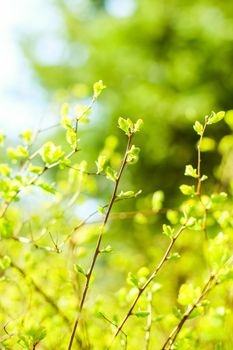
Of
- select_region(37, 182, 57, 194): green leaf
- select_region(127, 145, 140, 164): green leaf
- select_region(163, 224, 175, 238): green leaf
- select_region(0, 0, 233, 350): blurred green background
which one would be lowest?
select_region(163, 224, 175, 238): green leaf

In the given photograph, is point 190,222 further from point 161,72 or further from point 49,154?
point 161,72

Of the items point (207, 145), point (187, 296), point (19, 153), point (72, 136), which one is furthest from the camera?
point (207, 145)

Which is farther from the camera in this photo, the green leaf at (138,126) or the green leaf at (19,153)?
the green leaf at (19,153)

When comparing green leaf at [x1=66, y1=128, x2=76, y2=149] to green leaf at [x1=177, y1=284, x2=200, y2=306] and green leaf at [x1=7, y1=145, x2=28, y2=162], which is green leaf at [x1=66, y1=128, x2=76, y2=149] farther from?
green leaf at [x1=177, y1=284, x2=200, y2=306]

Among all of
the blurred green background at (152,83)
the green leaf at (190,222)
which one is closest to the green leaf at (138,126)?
the green leaf at (190,222)

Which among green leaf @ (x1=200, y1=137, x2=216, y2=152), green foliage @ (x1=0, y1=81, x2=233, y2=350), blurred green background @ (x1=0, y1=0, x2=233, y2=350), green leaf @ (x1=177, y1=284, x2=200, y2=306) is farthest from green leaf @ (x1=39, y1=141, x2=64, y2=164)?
blurred green background @ (x1=0, y1=0, x2=233, y2=350)

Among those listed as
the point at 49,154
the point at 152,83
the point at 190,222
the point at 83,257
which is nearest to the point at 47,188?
the point at 49,154

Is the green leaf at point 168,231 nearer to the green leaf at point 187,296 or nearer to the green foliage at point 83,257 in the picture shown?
the green foliage at point 83,257

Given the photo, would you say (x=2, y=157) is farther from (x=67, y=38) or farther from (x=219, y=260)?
(x=219, y=260)

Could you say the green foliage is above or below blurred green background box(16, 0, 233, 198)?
below

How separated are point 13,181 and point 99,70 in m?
4.51

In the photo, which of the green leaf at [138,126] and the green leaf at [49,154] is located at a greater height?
the green leaf at [138,126]

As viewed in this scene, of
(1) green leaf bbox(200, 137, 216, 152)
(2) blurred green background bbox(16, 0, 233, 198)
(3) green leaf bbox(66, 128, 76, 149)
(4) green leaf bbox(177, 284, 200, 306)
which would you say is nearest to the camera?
(4) green leaf bbox(177, 284, 200, 306)

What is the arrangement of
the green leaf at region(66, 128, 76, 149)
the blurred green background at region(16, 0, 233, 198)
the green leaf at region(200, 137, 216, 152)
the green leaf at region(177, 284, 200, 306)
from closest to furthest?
the green leaf at region(177, 284, 200, 306) < the green leaf at region(66, 128, 76, 149) < the green leaf at region(200, 137, 216, 152) < the blurred green background at region(16, 0, 233, 198)
